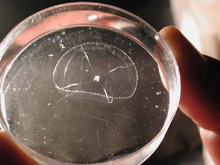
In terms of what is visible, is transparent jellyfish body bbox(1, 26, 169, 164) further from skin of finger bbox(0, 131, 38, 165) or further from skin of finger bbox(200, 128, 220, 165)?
skin of finger bbox(200, 128, 220, 165)

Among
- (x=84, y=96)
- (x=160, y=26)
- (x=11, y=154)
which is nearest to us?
(x=11, y=154)

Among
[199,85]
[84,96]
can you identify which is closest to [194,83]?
[199,85]

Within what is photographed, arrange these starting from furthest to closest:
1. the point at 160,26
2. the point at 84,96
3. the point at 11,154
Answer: the point at 160,26 < the point at 84,96 < the point at 11,154

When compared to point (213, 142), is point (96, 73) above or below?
above

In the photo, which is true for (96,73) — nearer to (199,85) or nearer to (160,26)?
(199,85)

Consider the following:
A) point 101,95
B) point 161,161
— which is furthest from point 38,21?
point 161,161

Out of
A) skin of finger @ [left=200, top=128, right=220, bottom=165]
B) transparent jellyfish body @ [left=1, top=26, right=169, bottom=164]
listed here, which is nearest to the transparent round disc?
transparent jellyfish body @ [left=1, top=26, right=169, bottom=164]

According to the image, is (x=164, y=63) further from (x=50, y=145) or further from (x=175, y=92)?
(x=50, y=145)
